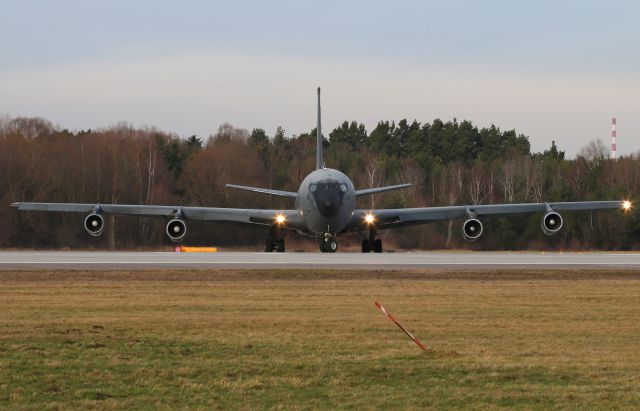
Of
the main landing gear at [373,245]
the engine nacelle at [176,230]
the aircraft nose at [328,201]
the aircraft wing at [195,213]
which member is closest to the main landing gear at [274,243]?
the aircraft wing at [195,213]

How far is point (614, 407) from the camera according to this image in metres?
13.0

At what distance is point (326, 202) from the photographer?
5503 centimetres

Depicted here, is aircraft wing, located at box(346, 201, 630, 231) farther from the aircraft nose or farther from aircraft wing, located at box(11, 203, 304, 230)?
aircraft wing, located at box(11, 203, 304, 230)

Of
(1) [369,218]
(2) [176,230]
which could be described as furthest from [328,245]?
(2) [176,230]

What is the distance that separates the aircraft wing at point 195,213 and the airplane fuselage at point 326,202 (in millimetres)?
1302

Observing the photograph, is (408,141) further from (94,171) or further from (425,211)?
(425,211)

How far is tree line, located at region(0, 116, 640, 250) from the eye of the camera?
7725cm

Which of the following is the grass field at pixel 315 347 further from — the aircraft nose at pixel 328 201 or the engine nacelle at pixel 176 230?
the engine nacelle at pixel 176 230

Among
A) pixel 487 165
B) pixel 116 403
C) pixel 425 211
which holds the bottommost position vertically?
pixel 116 403

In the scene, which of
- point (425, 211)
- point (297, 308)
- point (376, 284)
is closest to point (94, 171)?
point (425, 211)

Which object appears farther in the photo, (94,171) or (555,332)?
(94,171)

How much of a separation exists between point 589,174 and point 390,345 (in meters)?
84.5

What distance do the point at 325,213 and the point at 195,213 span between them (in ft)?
25.0

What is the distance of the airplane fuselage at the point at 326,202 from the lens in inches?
2176
